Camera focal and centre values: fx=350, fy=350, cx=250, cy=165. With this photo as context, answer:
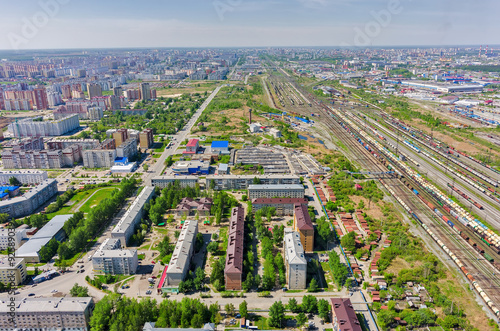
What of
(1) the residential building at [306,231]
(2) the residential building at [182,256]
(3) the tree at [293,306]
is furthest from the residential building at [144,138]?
(3) the tree at [293,306]

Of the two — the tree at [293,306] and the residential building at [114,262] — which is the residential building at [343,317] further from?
the residential building at [114,262]

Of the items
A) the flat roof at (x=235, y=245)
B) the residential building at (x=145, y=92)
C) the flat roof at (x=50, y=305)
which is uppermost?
the residential building at (x=145, y=92)

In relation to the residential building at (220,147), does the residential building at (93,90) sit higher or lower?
higher

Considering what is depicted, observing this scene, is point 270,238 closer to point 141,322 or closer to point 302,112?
point 141,322

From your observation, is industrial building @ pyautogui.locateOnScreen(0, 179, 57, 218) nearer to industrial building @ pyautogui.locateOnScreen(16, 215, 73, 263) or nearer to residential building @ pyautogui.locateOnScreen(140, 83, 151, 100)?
industrial building @ pyautogui.locateOnScreen(16, 215, 73, 263)

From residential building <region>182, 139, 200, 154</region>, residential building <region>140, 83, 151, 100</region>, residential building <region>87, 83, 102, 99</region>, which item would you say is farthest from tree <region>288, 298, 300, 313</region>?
residential building <region>87, 83, 102, 99</region>

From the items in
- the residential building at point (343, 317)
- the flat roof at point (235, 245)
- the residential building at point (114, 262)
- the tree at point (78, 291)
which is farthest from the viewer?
the residential building at point (114, 262)
